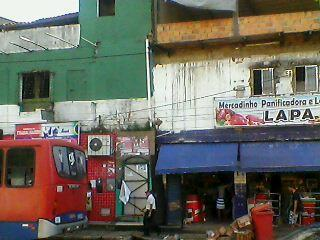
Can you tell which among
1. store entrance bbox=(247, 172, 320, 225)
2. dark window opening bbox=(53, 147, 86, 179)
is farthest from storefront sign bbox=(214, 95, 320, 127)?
dark window opening bbox=(53, 147, 86, 179)

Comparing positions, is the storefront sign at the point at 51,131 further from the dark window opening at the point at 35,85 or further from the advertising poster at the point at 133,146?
the advertising poster at the point at 133,146

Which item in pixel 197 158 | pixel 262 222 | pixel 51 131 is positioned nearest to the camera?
pixel 262 222

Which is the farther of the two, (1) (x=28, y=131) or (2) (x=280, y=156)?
(1) (x=28, y=131)

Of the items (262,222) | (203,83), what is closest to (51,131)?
(203,83)

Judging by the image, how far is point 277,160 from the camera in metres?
17.5

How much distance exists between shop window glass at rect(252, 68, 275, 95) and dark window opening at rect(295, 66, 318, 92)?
89 centimetres

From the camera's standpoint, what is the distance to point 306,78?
725 inches

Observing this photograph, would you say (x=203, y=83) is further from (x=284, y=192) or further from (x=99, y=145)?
(x=284, y=192)

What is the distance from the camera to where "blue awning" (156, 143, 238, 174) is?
1770cm

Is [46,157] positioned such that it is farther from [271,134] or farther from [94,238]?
[271,134]

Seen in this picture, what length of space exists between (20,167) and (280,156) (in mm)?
8746

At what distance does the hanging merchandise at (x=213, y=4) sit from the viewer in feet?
61.7

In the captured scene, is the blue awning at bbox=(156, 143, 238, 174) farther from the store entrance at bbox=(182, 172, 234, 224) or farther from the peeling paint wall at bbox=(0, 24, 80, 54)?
the peeling paint wall at bbox=(0, 24, 80, 54)

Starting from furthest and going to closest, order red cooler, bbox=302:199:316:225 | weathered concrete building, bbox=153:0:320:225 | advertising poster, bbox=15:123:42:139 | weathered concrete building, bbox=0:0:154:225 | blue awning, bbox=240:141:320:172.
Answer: advertising poster, bbox=15:123:42:139 < weathered concrete building, bbox=0:0:154:225 < weathered concrete building, bbox=153:0:320:225 < red cooler, bbox=302:199:316:225 < blue awning, bbox=240:141:320:172
